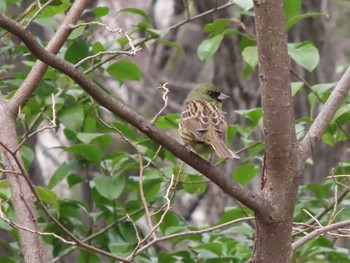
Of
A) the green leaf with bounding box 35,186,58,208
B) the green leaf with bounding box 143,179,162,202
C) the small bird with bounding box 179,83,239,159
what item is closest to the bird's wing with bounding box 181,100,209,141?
the small bird with bounding box 179,83,239,159

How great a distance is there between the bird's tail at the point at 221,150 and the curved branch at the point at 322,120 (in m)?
0.44

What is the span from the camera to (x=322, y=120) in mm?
3828

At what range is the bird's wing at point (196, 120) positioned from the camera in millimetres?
4410

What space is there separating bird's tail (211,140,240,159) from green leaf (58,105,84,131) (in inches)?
30.1

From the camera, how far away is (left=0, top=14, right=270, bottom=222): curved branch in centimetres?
301

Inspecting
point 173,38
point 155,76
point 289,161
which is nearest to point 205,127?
point 289,161

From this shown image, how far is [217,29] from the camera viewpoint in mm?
4906

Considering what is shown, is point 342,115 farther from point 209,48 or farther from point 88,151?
point 88,151

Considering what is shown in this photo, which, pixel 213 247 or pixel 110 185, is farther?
pixel 110 185

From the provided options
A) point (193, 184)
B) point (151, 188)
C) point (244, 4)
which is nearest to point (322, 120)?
point (244, 4)

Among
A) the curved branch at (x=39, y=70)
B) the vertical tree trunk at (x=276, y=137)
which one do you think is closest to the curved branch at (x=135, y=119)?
the vertical tree trunk at (x=276, y=137)

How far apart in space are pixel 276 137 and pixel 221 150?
851 millimetres

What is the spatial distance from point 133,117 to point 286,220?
0.72 m

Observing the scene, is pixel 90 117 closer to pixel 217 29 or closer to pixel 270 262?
pixel 217 29
